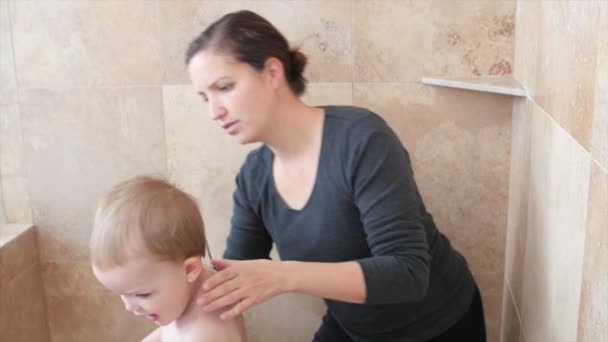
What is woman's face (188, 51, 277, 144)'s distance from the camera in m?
1.16

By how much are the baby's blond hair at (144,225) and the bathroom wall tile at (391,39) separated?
2.24 feet

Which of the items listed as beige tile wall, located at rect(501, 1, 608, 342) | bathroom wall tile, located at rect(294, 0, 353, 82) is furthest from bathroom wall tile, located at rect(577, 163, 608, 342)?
bathroom wall tile, located at rect(294, 0, 353, 82)

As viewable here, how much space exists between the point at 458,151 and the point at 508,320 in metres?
0.41

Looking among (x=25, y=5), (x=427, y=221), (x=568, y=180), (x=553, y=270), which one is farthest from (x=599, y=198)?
(x=25, y=5)

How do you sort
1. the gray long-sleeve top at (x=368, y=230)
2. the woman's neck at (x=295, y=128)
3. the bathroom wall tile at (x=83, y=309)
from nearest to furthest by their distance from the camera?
the gray long-sleeve top at (x=368, y=230) → the woman's neck at (x=295, y=128) → the bathroom wall tile at (x=83, y=309)

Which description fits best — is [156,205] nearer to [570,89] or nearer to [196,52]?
[196,52]

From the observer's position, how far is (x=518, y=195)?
1458mm

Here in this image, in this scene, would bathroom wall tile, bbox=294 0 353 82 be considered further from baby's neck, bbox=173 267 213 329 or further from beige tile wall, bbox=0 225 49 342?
beige tile wall, bbox=0 225 49 342

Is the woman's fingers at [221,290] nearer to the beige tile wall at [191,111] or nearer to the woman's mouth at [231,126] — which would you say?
the woman's mouth at [231,126]

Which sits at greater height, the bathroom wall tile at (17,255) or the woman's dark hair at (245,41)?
the woman's dark hair at (245,41)

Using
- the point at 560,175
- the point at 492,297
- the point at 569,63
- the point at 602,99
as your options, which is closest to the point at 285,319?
the point at 492,297

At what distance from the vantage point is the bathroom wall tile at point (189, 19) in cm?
158

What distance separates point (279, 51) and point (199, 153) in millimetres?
538

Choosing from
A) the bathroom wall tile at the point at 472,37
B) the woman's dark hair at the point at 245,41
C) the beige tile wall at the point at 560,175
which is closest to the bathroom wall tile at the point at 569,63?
the beige tile wall at the point at 560,175
